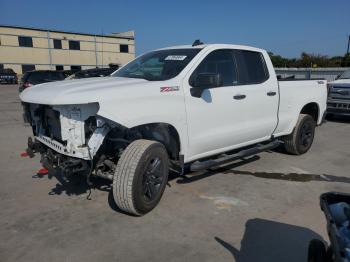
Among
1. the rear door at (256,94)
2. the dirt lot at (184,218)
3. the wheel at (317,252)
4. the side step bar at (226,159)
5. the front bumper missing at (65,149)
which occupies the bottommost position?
the dirt lot at (184,218)

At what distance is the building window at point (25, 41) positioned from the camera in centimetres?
4789

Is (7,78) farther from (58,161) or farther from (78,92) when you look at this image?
(78,92)

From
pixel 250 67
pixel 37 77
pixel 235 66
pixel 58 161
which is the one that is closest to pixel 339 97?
pixel 250 67

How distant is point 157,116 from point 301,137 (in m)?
3.77

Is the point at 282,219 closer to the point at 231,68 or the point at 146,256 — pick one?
the point at 146,256

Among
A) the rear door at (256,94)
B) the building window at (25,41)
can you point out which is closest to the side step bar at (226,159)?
the rear door at (256,94)

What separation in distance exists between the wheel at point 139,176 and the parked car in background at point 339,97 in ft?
27.1

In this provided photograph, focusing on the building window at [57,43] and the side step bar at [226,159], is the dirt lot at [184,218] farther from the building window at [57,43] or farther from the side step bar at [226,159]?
the building window at [57,43]

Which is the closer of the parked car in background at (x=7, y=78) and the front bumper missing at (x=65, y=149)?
the front bumper missing at (x=65, y=149)

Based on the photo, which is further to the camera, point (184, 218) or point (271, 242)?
point (184, 218)

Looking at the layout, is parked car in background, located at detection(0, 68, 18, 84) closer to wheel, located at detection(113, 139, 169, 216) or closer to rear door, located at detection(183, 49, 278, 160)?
rear door, located at detection(183, 49, 278, 160)

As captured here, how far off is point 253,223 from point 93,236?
1.73 m

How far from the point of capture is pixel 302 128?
6734 millimetres

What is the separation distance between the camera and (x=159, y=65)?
501 centimetres
